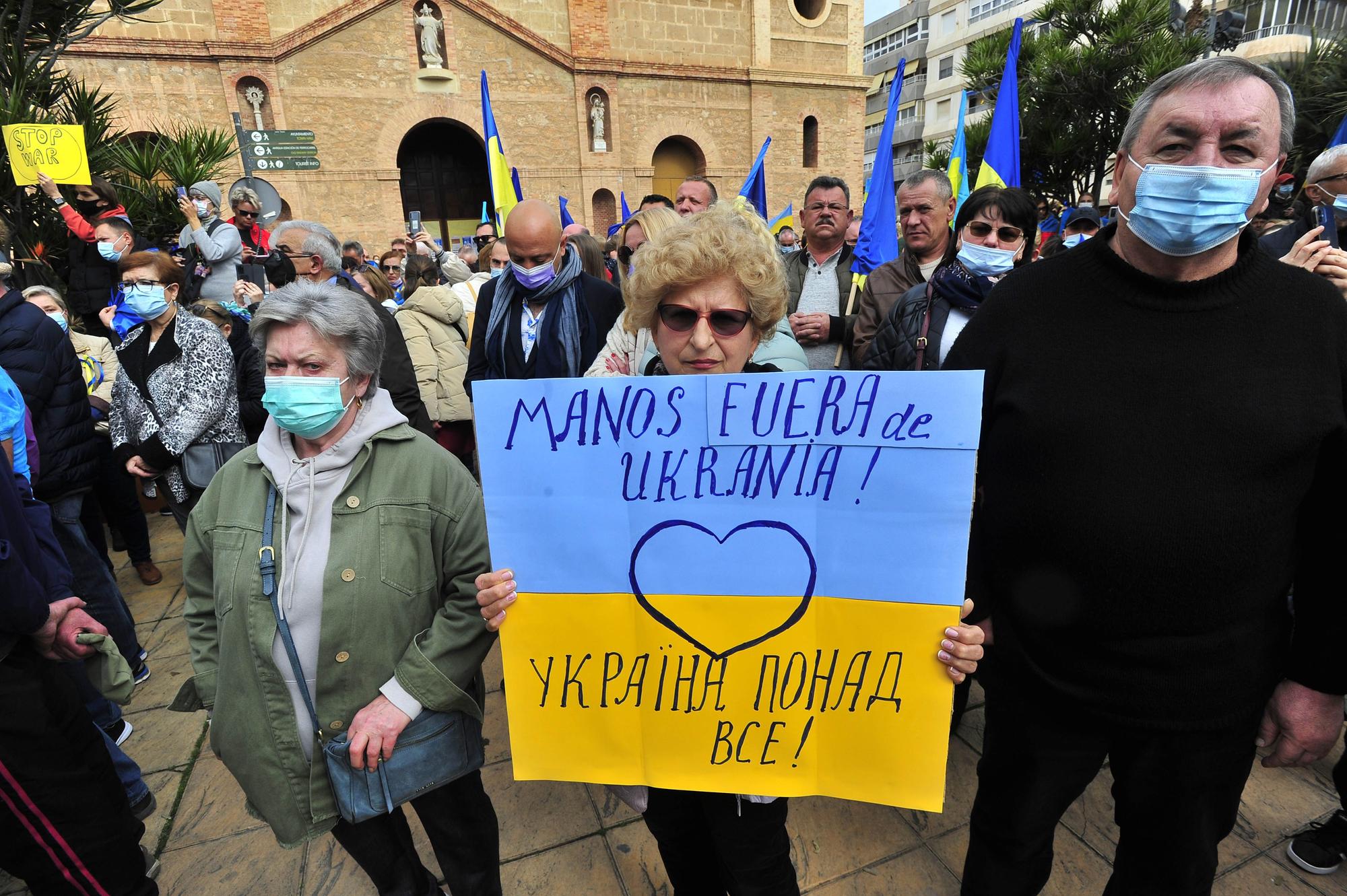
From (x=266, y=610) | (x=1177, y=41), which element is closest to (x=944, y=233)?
(x=266, y=610)

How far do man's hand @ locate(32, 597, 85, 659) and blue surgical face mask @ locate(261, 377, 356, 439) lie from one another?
77cm

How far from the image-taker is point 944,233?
3023 mm

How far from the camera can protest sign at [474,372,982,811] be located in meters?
1.19

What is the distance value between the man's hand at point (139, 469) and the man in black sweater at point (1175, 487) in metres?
3.70

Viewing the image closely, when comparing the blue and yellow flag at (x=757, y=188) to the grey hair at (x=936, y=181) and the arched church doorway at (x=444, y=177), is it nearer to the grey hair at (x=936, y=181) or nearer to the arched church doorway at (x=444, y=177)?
the grey hair at (x=936, y=181)

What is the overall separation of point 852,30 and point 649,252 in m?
25.0

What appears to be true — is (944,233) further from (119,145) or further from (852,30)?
(852,30)

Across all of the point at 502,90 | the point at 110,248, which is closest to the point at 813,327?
the point at 110,248

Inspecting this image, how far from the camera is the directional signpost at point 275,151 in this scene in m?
7.89

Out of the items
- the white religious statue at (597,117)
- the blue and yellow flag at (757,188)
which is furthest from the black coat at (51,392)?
the white religious statue at (597,117)

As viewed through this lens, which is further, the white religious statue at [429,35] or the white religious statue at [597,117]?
the white religious statue at [597,117]

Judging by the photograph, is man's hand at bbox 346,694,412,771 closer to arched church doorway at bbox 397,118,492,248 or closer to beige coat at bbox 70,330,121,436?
beige coat at bbox 70,330,121,436

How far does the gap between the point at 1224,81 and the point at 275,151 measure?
9.33 m

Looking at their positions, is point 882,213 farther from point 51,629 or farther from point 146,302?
point 51,629
